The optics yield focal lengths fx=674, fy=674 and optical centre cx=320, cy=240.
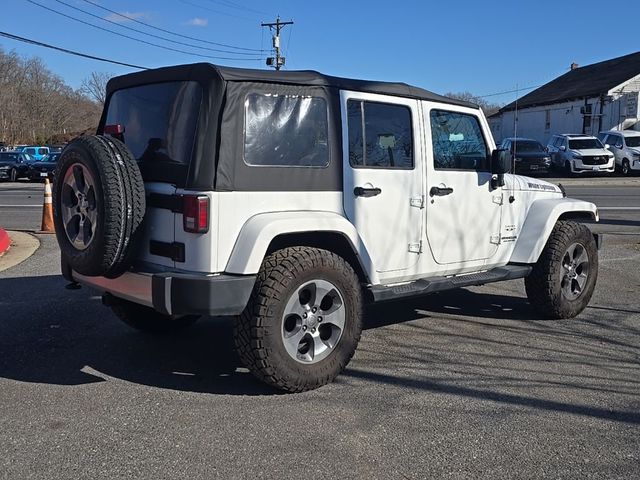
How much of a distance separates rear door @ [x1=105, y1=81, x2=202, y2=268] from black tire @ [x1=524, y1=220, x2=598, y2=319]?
3.47 meters

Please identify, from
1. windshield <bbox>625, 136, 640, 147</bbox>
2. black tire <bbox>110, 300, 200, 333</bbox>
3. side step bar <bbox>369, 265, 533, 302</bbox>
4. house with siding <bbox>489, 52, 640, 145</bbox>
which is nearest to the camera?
side step bar <bbox>369, 265, 533, 302</bbox>

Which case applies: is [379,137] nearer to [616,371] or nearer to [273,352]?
[273,352]

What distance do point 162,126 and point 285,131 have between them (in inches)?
31.7

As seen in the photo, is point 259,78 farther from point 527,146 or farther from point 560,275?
point 527,146

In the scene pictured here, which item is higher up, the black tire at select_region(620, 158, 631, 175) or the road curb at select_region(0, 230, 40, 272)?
the black tire at select_region(620, 158, 631, 175)

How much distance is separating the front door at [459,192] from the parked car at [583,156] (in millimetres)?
25552

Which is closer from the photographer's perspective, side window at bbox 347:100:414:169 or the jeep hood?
side window at bbox 347:100:414:169

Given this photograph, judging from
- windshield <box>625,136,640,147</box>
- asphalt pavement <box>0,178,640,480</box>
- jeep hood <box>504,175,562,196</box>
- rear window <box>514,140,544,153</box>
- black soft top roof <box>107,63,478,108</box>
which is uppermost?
windshield <box>625,136,640,147</box>

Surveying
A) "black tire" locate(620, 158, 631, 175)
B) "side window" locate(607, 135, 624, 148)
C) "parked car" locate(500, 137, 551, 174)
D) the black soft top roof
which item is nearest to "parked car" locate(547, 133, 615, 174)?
"black tire" locate(620, 158, 631, 175)

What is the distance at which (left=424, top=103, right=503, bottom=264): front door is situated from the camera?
205 inches

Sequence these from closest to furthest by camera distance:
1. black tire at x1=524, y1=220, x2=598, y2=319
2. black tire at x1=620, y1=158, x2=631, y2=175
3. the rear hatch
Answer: the rear hatch
black tire at x1=524, y1=220, x2=598, y2=319
black tire at x1=620, y1=158, x2=631, y2=175

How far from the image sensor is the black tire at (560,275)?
606cm

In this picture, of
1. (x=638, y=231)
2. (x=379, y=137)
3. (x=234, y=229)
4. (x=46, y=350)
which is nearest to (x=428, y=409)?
(x=234, y=229)

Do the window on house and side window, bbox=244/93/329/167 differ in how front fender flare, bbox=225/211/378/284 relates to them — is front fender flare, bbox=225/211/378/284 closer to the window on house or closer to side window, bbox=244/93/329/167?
side window, bbox=244/93/329/167
